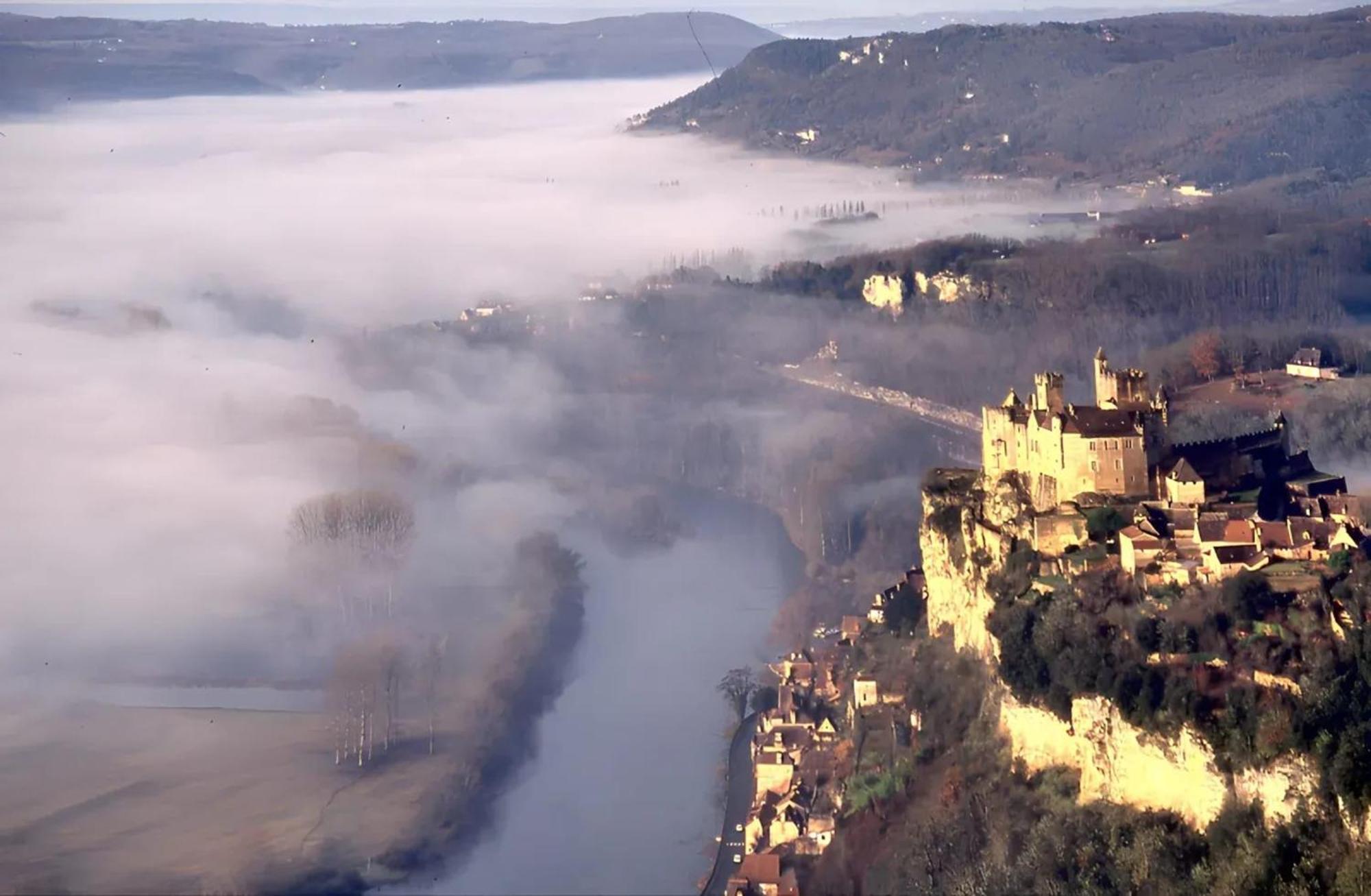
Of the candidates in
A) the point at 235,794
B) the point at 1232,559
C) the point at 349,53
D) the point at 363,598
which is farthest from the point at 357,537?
the point at 349,53

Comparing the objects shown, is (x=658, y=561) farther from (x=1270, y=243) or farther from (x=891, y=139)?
(x=891, y=139)

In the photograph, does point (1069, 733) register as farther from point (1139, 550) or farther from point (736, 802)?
point (736, 802)

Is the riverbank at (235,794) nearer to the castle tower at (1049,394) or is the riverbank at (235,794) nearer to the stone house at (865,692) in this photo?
the stone house at (865,692)

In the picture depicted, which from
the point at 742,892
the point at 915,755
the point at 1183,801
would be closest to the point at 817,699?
the point at 915,755

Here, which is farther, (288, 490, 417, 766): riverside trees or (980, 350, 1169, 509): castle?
(288, 490, 417, 766): riverside trees

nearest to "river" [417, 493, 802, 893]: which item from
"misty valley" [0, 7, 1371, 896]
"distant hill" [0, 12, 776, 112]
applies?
"misty valley" [0, 7, 1371, 896]

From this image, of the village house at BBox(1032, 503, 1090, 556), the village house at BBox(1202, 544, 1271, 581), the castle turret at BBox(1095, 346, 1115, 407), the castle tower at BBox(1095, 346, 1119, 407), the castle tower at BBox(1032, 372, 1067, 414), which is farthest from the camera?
the castle turret at BBox(1095, 346, 1115, 407)

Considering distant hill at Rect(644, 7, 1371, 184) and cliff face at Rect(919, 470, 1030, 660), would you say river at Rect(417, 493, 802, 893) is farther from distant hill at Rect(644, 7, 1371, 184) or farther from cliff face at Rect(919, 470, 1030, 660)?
distant hill at Rect(644, 7, 1371, 184)
